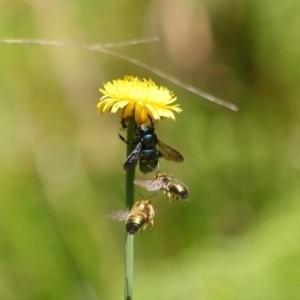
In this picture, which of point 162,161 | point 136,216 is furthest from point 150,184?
point 162,161

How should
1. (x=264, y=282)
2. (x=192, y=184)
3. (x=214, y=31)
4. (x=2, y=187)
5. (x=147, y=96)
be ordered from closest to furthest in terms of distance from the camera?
(x=147, y=96), (x=264, y=282), (x=2, y=187), (x=192, y=184), (x=214, y=31)

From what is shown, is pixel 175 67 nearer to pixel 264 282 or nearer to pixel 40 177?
pixel 40 177

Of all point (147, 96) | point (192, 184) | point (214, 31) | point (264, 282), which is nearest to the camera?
point (147, 96)

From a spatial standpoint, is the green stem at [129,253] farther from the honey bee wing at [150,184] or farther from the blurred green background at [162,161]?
the blurred green background at [162,161]

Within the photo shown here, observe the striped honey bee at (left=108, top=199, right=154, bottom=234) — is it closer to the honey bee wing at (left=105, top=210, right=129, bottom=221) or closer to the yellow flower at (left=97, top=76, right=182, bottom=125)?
the honey bee wing at (left=105, top=210, right=129, bottom=221)

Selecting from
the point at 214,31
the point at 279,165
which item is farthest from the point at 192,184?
the point at 214,31

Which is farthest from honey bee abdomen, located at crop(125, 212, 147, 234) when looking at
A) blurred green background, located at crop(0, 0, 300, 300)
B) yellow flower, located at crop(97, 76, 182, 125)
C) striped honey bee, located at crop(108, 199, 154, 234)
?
blurred green background, located at crop(0, 0, 300, 300)
